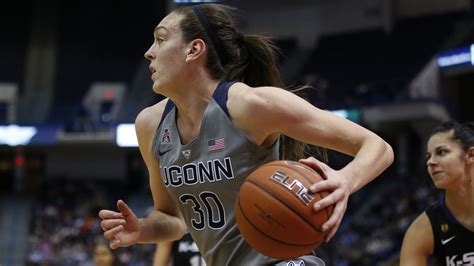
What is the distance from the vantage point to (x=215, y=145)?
116 inches

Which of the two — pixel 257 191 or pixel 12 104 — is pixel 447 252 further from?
pixel 12 104

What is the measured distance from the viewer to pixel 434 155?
445 cm

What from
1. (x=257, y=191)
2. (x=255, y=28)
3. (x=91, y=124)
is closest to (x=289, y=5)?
(x=255, y=28)

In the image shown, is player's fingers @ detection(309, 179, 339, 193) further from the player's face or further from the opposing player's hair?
the opposing player's hair

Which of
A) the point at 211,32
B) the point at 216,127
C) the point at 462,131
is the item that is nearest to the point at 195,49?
the point at 211,32

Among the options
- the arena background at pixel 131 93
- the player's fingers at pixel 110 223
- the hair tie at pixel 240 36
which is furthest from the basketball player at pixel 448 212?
the arena background at pixel 131 93

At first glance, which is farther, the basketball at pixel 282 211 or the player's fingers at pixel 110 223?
the player's fingers at pixel 110 223

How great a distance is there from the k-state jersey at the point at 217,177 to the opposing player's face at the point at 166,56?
190mm

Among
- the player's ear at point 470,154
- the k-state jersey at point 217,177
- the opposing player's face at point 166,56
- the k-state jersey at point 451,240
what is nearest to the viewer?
the k-state jersey at point 217,177

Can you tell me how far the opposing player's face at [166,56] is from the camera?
10.0 ft

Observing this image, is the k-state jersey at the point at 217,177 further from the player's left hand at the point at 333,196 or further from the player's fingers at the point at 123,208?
the player's left hand at the point at 333,196

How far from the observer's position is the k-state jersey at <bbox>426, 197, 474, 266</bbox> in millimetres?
4316

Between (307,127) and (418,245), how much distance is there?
1929 millimetres

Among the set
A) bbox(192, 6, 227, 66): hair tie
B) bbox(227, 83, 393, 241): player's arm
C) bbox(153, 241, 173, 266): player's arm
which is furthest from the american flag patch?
bbox(153, 241, 173, 266): player's arm
